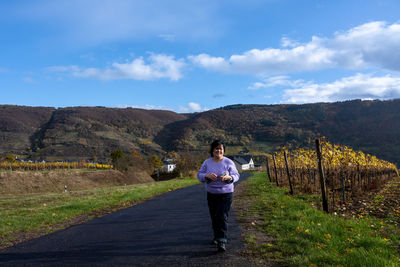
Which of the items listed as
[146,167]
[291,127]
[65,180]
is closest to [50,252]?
[65,180]

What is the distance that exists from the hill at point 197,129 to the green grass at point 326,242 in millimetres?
80110

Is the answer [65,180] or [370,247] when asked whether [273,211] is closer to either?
[370,247]

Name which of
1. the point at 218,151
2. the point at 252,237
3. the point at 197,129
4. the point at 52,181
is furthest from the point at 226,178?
the point at 197,129

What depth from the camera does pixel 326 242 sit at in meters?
5.34

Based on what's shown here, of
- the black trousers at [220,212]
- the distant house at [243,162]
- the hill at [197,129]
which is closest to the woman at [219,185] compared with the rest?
the black trousers at [220,212]

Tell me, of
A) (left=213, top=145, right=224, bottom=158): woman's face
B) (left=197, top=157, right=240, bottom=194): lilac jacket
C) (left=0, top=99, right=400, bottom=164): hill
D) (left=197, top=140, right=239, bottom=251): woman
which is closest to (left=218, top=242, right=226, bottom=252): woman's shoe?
(left=197, top=140, right=239, bottom=251): woman

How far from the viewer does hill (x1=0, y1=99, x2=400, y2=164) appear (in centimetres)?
9350

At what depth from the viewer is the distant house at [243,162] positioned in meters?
103

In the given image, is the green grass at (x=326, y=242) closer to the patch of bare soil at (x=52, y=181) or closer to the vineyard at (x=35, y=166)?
the patch of bare soil at (x=52, y=181)

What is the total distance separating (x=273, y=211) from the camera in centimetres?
901

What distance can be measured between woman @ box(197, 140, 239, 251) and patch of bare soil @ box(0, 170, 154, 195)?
84.3ft

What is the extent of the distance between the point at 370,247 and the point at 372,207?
568 centimetres

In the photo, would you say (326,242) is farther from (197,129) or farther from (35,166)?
(197,129)

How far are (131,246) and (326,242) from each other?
349 cm
